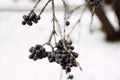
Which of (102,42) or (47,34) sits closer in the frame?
(102,42)

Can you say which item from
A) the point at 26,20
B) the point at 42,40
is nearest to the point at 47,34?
the point at 42,40

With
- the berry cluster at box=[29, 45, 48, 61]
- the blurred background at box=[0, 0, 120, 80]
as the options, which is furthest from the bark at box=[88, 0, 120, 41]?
the berry cluster at box=[29, 45, 48, 61]

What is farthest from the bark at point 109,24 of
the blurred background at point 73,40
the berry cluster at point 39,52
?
the berry cluster at point 39,52

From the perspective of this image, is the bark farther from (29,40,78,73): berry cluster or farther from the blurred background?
(29,40,78,73): berry cluster

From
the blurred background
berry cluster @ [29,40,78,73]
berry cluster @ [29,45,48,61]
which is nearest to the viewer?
berry cluster @ [29,40,78,73]

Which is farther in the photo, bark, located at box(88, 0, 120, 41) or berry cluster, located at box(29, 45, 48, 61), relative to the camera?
bark, located at box(88, 0, 120, 41)

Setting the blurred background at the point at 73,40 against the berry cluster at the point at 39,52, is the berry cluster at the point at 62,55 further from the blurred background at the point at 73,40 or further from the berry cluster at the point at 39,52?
the blurred background at the point at 73,40

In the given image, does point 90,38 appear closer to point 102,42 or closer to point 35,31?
point 102,42

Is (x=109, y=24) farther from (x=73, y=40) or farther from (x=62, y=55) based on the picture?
(x=62, y=55)
